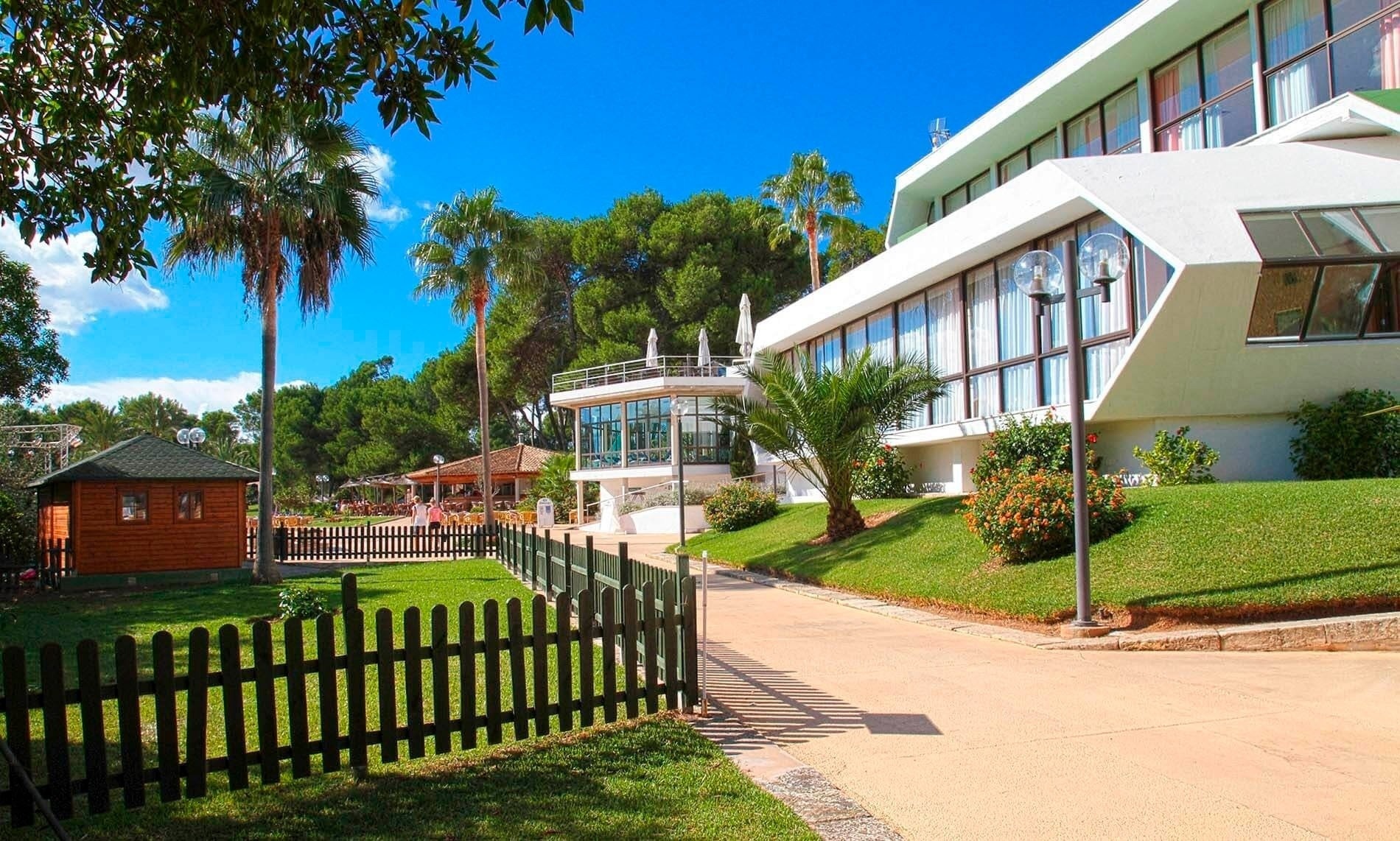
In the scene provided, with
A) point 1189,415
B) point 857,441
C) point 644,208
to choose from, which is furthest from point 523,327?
point 1189,415

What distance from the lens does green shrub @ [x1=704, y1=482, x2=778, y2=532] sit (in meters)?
25.1

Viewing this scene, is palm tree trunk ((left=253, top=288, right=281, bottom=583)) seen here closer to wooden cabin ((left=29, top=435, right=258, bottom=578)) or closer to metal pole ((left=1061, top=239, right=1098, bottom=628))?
wooden cabin ((left=29, top=435, right=258, bottom=578))

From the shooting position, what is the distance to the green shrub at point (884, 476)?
21.9 meters

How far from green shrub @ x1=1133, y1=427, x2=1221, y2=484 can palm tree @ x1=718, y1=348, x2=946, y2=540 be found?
4.27 meters

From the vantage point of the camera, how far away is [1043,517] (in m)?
11.3

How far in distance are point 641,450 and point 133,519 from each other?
19043 millimetres

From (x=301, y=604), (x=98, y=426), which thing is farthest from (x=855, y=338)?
(x=98, y=426)

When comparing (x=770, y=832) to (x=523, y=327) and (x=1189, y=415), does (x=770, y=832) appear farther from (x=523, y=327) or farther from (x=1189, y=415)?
(x=523, y=327)

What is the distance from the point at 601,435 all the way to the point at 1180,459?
1060 inches

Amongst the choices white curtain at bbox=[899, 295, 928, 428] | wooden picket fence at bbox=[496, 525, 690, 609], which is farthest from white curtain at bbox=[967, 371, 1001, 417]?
wooden picket fence at bbox=[496, 525, 690, 609]

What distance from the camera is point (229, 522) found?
2155cm

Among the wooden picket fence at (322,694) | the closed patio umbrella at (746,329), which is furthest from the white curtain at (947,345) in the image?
the wooden picket fence at (322,694)

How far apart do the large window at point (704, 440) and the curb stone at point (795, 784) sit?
94.9 ft

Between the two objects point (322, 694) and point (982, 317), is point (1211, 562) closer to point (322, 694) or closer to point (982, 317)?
point (322, 694)
